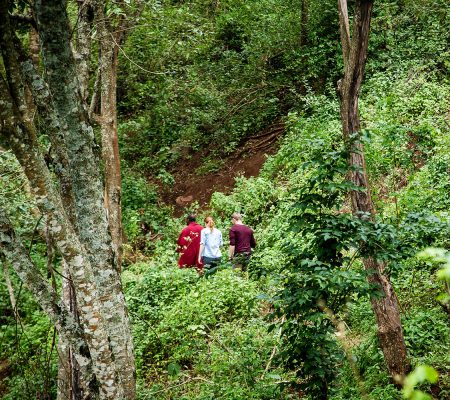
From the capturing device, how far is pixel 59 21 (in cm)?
466

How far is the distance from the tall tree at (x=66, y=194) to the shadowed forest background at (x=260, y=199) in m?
0.07

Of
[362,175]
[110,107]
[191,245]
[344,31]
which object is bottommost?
[191,245]

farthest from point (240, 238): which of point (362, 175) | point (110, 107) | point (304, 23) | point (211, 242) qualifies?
point (304, 23)

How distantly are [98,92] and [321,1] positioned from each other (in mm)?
10362

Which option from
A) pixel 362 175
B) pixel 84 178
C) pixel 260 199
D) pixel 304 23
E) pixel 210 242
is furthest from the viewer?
pixel 304 23

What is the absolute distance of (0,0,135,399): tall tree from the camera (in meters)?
4.60

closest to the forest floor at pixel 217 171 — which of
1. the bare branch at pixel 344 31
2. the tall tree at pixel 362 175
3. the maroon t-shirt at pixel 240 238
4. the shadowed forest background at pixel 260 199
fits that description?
the shadowed forest background at pixel 260 199

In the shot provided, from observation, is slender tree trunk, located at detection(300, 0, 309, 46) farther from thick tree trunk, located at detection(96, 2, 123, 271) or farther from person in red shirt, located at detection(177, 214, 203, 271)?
person in red shirt, located at detection(177, 214, 203, 271)

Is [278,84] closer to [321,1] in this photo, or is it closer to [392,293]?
[321,1]

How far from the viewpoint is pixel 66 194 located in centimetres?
520

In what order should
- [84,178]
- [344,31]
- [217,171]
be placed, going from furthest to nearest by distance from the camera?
1. [217,171]
2. [344,31]
3. [84,178]

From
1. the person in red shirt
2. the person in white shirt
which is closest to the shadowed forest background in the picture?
the person in white shirt

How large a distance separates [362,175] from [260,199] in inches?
300

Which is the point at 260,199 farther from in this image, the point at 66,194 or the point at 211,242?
the point at 66,194
